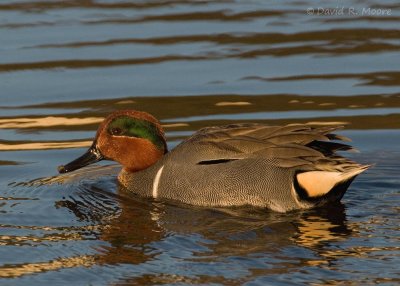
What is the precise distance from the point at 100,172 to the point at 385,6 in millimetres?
5891

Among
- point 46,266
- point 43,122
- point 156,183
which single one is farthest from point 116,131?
point 46,266

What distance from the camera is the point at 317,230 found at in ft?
26.6

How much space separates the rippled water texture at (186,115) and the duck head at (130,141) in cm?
27

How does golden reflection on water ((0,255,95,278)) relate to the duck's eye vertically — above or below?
below

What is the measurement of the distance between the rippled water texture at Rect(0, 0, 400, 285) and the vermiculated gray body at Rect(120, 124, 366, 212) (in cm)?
13

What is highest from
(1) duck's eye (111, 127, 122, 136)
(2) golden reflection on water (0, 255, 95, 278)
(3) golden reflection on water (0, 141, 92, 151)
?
(1) duck's eye (111, 127, 122, 136)

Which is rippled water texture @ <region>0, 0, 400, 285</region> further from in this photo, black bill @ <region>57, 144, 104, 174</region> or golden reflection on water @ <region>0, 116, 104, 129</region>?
black bill @ <region>57, 144, 104, 174</region>

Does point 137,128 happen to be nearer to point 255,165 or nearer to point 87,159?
point 87,159

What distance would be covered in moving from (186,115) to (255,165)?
106 inches

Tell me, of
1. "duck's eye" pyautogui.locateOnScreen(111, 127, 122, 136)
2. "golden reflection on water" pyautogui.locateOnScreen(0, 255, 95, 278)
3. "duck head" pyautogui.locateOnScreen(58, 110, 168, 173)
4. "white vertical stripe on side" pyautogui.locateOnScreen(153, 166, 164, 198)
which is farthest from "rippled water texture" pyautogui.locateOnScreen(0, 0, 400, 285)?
"duck's eye" pyautogui.locateOnScreen(111, 127, 122, 136)

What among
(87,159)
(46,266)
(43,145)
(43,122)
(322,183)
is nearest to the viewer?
(46,266)

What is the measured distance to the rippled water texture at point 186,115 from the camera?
7.34m

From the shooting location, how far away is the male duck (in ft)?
28.0

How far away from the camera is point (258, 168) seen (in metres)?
8.62
